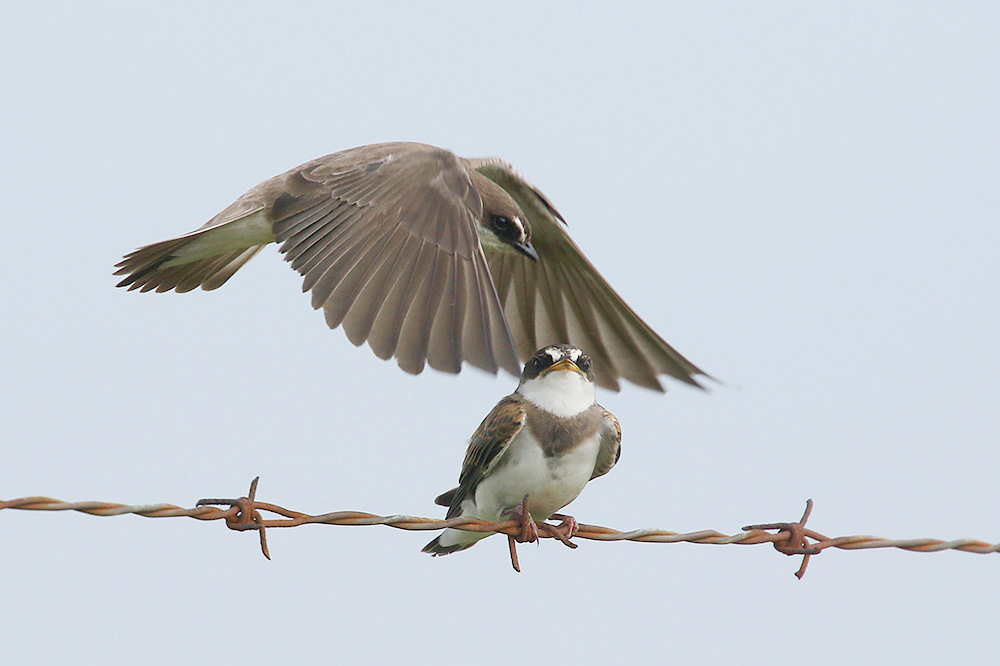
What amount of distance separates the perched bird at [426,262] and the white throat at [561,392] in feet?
0.84

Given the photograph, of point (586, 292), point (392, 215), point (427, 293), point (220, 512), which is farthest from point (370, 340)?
point (586, 292)

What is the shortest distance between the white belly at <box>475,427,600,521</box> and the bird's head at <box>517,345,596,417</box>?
0.17 meters

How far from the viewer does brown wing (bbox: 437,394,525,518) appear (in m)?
5.36

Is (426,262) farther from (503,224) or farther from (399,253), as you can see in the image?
(503,224)

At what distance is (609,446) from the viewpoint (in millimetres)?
5543

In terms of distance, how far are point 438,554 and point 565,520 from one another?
114 cm

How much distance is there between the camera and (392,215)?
6328mm

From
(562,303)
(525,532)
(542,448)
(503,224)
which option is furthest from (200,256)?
(525,532)

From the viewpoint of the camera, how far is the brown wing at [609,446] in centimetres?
552

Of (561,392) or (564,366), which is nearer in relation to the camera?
(561,392)

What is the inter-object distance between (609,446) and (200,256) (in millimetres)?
3444

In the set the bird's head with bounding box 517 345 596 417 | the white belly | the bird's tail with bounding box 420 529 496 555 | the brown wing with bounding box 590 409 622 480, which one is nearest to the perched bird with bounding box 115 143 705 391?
the bird's head with bounding box 517 345 596 417

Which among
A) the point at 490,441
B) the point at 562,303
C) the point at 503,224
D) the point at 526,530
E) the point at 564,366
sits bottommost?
the point at 526,530

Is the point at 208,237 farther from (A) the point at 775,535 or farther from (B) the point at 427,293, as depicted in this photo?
(A) the point at 775,535
